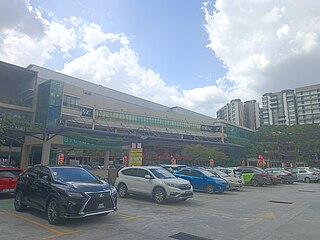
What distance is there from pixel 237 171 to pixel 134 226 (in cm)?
1726

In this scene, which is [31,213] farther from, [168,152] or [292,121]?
[292,121]

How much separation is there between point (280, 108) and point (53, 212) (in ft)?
421

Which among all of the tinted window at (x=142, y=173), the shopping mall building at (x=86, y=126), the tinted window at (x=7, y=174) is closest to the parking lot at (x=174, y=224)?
the tinted window at (x=7, y=174)

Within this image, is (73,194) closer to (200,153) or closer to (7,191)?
(7,191)

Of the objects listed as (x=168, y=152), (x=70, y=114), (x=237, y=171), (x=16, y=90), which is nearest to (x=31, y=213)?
(x=237, y=171)

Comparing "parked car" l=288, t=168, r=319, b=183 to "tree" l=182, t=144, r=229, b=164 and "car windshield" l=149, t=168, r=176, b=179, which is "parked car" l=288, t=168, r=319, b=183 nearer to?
"car windshield" l=149, t=168, r=176, b=179

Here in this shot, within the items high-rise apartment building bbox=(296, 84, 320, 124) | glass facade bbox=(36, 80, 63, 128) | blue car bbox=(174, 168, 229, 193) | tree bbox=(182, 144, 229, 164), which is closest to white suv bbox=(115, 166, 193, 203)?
blue car bbox=(174, 168, 229, 193)

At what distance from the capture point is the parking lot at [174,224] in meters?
6.88

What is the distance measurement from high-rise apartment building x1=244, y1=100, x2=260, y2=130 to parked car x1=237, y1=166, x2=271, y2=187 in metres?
113

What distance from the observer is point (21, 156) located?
1729 inches

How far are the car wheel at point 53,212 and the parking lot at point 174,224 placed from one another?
6.2 inches

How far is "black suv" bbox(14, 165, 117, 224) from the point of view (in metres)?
7.51

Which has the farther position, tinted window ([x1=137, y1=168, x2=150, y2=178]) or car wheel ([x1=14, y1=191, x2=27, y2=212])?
tinted window ([x1=137, y1=168, x2=150, y2=178])

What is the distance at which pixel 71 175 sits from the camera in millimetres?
8820
